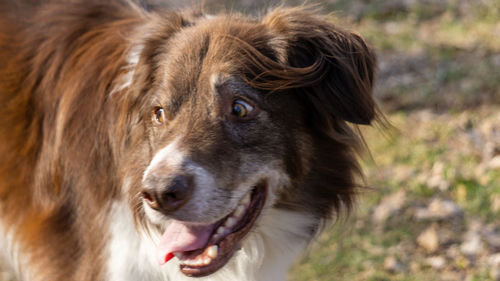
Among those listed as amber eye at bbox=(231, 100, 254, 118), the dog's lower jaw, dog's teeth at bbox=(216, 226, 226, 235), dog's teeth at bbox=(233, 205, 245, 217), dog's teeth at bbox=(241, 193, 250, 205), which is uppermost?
amber eye at bbox=(231, 100, 254, 118)

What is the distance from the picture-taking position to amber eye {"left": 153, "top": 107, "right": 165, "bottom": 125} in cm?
306

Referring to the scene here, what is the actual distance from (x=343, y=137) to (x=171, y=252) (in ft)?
3.53

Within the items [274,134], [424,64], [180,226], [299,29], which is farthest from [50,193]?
[424,64]

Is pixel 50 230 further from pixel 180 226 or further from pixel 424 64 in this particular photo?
pixel 424 64

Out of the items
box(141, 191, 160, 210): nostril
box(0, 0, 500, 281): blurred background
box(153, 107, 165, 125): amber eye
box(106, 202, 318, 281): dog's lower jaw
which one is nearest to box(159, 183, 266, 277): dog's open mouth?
box(106, 202, 318, 281): dog's lower jaw

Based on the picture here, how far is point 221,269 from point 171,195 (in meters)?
0.79

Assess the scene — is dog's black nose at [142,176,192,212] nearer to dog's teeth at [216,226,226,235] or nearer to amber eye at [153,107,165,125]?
dog's teeth at [216,226,226,235]

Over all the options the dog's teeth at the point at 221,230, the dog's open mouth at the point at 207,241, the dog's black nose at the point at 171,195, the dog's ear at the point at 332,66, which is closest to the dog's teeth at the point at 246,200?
the dog's open mouth at the point at 207,241

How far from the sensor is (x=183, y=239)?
2.94 meters

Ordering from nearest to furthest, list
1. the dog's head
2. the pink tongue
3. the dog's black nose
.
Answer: the dog's black nose < the dog's head < the pink tongue

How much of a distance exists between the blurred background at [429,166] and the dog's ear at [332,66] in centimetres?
40

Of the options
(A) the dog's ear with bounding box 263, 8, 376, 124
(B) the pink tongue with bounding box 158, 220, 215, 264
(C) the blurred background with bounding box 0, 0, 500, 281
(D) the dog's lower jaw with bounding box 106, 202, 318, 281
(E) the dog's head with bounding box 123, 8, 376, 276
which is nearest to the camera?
(E) the dog's head with bounding box 123, 8, 376, 276

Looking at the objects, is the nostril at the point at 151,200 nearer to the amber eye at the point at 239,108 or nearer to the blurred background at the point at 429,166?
the amber eye at the point at 239,108

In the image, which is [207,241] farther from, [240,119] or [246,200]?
[240,119]
